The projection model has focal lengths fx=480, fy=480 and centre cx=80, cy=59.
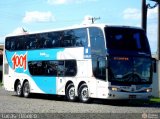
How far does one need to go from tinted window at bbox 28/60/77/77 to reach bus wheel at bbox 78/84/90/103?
0.93 metres

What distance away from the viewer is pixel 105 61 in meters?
22.9

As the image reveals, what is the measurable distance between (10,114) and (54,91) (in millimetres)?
10528

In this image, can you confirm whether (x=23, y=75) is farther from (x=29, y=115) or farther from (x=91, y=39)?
(x=29, y=115)

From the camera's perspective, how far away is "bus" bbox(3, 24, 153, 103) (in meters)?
23.0

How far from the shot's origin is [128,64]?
913 inches

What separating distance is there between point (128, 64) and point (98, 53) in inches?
61.1

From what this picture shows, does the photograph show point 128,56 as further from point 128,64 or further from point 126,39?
point 126,39

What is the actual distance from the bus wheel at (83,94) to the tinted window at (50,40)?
7.14 feet

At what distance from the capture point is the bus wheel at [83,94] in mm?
24413

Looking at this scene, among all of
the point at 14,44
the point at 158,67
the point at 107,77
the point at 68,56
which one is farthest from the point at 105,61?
the point at 14,44

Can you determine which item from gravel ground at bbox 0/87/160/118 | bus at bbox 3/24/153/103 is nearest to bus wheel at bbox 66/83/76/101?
bus at bbox 3/24/153/103

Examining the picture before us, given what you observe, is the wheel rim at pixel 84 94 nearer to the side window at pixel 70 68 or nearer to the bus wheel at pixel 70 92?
the bus wheel at pixel 70 92

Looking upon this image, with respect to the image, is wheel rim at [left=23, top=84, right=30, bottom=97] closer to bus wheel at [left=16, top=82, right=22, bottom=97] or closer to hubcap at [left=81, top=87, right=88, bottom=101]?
bus wheel at [left=16, top=82, right=22, bottom=97]

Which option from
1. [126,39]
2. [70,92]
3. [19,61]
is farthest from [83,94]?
[19,61]
